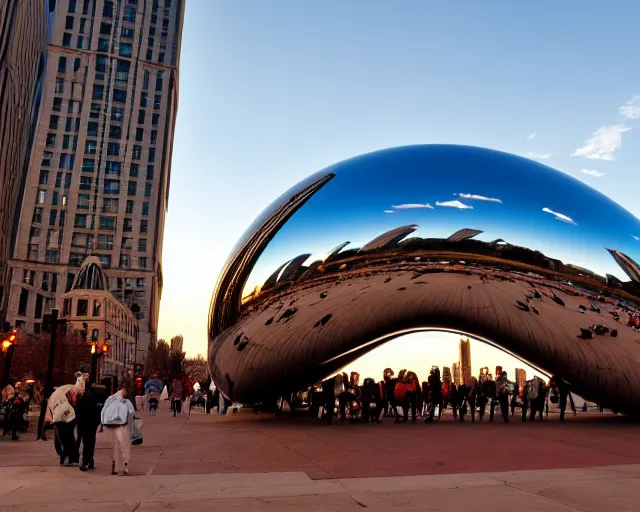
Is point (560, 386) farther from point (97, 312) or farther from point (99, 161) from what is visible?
point (99, 161)

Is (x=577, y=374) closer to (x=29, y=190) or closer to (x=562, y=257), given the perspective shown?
(x=562, y=257)

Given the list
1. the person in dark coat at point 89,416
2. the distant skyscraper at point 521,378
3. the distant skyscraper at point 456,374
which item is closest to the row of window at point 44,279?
the distant skyscraper at point 456,374

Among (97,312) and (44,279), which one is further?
(44,279)

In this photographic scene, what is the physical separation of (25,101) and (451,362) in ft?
241

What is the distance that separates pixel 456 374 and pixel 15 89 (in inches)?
2554

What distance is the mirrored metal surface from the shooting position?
372 inches

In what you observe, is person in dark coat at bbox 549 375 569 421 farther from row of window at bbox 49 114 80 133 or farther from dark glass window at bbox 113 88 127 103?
dark glass window at bbox 113 88 127 103

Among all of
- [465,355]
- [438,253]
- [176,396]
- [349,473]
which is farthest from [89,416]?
[176,396]

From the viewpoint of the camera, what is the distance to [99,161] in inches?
3359

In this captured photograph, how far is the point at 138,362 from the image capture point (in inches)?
3420

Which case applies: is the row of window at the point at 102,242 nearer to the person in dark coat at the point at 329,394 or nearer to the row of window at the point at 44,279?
the row of window at the point at 44,279

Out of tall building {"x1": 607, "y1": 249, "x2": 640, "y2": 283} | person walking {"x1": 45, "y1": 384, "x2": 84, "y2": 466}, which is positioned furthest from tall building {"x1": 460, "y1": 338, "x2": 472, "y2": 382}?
person walking {"x1": 45, "y1": 384, "x2": 84, "y2": 466}

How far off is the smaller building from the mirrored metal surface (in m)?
61.0

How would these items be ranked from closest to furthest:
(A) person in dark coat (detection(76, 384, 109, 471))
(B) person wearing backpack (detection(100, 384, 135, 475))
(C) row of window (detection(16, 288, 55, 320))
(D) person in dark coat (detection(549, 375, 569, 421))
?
(B) person wearing backpack (detection(100, 384, 135, 475))
(A) person in dark coat (detection(76, 384, 109, 471))
(D) person in dark coat (detection(549, 375, 569, 421))
(C) row of window (detection(16, 288, 55, 320))
